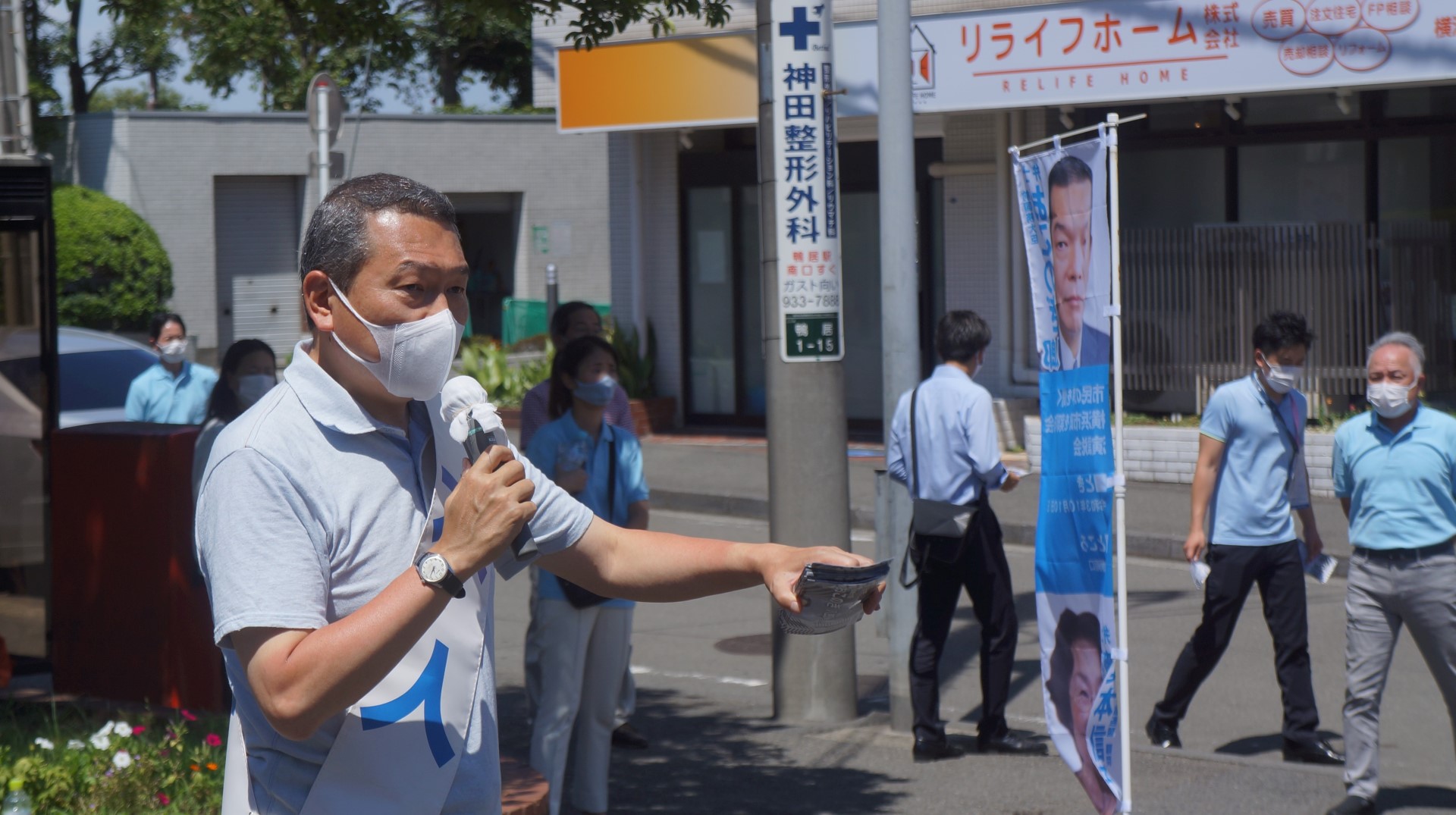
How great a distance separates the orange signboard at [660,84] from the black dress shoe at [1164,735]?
33.1 feet

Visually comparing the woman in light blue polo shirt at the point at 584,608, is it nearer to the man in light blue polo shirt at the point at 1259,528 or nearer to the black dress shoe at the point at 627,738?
the black dress shoe at the point at 627,738

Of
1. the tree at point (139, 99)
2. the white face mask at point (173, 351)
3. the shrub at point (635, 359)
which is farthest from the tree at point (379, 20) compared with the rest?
the tree at point (139, 99)

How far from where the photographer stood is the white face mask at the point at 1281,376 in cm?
673

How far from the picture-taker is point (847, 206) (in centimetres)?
1739

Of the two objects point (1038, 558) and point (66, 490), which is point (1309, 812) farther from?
point (66, 490)

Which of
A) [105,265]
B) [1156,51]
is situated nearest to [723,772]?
[1156,51]

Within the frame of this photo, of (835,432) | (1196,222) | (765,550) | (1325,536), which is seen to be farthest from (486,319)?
(765,550)

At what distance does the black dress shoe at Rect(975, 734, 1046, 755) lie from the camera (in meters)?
6.80

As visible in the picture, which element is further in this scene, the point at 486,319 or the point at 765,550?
the point at 486,319

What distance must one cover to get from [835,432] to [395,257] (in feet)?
15.9

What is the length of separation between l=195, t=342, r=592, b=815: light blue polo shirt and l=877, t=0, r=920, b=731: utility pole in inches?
183

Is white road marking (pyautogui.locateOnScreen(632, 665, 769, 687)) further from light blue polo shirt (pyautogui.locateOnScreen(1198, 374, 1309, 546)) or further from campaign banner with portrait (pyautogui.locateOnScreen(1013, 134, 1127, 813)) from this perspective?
campaign banner with portrait (pyautogui.locateOnScreen(1013, 134, 1127, 813))

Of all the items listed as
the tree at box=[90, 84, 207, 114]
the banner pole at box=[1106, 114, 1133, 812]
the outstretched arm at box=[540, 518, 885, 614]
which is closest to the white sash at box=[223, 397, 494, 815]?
the outstretched arm at box=[540, 518, 885, 614]

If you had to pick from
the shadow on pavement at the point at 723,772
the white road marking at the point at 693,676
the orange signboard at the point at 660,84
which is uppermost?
the orange signboard at the point at 660,84
